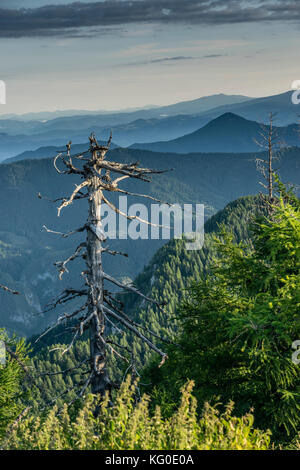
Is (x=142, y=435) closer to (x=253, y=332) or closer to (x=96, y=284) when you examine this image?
(x=96, y=284)

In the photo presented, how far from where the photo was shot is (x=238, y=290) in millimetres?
17891

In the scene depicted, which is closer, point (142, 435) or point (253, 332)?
point (142, 435)

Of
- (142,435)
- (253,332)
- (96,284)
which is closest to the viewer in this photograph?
(142,435)

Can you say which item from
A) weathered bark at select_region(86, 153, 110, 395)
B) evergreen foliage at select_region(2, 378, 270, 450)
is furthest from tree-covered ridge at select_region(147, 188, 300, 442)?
evergreen foliage at select_region(2, 378, 270, 450)

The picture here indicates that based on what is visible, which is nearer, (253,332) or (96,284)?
(96,284)

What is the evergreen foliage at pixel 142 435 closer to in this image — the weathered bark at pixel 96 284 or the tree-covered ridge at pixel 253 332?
the weathered bark at pixel 96 284

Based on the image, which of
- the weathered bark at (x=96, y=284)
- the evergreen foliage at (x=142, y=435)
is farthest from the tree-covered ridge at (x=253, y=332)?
the evergreen foliage at (x=142, y=435)

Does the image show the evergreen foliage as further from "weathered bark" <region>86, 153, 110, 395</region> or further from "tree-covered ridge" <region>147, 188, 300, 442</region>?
"tree-covered ridge" <region>147, 188, 300, 442</region>

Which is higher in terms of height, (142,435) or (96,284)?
(96,284)

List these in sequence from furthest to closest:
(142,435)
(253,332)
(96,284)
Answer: (253,332)
(96,284)
(142,435)

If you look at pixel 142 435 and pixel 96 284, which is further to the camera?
pixel 96 284

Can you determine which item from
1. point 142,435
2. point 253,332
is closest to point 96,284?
point 253,332

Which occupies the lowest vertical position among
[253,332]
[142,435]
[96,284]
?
[142,435]
